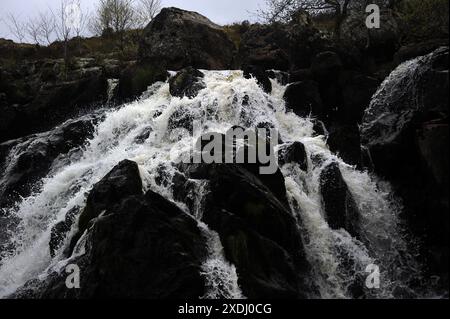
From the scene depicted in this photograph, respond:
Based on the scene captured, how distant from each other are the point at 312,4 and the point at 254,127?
7837mm

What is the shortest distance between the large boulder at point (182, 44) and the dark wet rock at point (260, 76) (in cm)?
442

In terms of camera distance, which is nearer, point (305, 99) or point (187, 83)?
point (305, 99)

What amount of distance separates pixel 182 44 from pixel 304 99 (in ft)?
23.9

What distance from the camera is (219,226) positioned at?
957cm

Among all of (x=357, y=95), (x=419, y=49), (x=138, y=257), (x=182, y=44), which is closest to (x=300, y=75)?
(x=357, y=95)

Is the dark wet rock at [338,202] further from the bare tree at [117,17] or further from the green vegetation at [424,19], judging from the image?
the bare tree at [117,17]

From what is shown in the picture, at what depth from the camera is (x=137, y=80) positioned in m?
19.1

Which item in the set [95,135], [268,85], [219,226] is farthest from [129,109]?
[219,226]

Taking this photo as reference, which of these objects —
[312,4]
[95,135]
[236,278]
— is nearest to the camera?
[236,278]

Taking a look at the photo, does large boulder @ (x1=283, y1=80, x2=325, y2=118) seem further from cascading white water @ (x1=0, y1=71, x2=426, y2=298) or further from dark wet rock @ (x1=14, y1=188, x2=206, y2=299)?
dark wet rock @ (x1=14, y1=188, x2=206, y2=299)

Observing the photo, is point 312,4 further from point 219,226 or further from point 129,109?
point 219,226

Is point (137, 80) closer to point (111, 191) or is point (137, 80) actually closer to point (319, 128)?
point (319, 128)

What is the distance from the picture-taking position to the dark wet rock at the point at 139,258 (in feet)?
27.5

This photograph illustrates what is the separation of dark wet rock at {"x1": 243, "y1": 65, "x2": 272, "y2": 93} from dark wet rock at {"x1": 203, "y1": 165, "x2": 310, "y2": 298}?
263 inches
